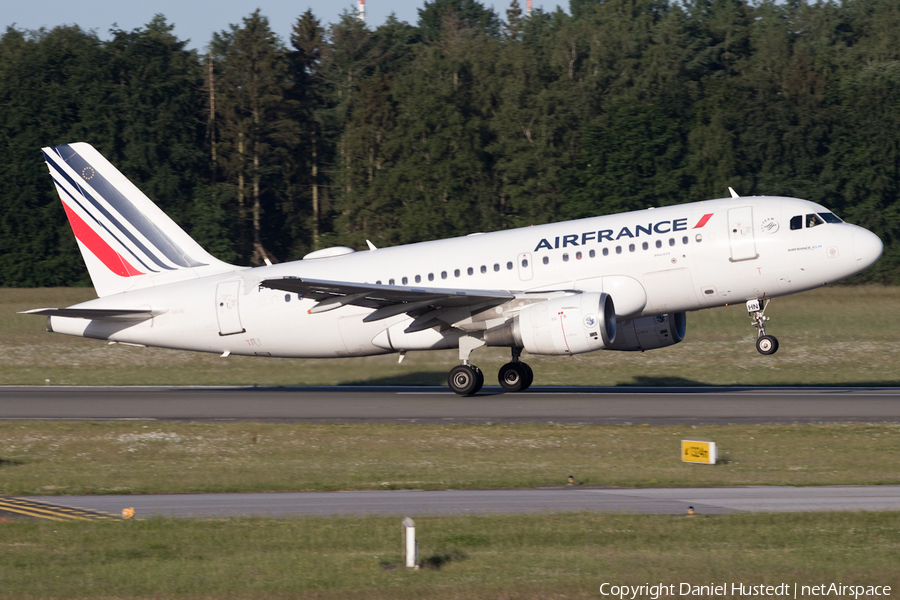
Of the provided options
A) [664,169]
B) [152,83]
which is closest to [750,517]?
[664,169]

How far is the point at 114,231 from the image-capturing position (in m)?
34.3

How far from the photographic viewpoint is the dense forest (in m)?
78.0

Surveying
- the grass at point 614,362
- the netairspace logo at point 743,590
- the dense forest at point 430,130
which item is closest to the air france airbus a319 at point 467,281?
the grass at point 614,362

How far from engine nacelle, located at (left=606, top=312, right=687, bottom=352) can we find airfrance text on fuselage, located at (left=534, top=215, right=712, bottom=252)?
9.75 feet

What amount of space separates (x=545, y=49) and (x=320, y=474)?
83.8 meters

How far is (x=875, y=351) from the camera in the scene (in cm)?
4356

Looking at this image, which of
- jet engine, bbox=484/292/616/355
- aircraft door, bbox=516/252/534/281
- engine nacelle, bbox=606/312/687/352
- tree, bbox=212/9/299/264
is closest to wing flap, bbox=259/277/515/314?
aircraft door, bbox=516/252/534/281

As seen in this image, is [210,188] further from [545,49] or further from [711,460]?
[711,460]

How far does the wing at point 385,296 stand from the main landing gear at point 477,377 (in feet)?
6.41

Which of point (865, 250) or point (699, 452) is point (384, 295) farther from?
point (865, 250)

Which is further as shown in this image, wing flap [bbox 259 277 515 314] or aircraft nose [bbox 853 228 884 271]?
aircraft nose [bbox 853 228 884 271]

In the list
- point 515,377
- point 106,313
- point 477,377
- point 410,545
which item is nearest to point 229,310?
point 106,313

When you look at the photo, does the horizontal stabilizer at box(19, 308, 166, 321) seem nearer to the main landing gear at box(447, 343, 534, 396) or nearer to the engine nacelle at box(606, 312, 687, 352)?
the main landing gear at box(447, 343, 534, 396)

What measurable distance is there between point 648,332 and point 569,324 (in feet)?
14.9
